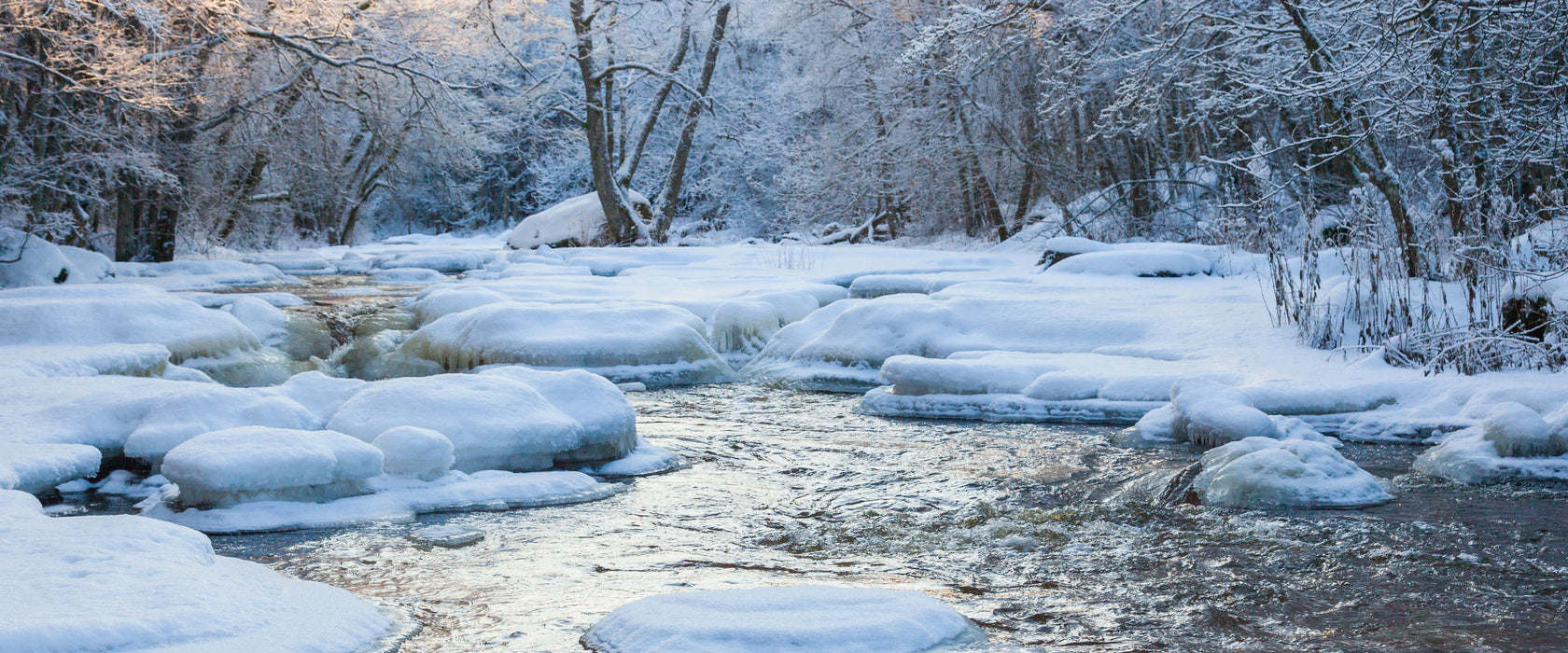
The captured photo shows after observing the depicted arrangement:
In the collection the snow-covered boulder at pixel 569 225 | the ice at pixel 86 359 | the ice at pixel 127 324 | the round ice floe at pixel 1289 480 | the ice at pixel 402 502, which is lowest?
the ice at pixel 402 502

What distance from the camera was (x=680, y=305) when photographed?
10766 mm

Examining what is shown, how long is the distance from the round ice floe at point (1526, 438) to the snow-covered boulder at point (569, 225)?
16841 millimetres

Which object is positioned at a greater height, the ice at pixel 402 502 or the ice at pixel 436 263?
the ice at pixel 436 263

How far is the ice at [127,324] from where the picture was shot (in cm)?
817

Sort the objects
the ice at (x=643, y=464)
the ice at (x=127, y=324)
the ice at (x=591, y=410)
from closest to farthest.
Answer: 1. the ice at (x=643, y=464)
2. the ice at (x=591, y=410)
3. the ice at (x=127, y=324)

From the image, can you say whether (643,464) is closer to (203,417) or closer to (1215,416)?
(203,417)

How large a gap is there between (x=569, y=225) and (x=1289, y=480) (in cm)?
1845

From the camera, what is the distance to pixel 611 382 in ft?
22.9

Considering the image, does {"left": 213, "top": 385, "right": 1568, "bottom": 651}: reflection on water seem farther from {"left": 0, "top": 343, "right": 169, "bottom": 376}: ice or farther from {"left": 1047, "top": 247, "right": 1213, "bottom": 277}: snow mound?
{"left": 1047, "top": 247, "right": 1213, "bottom": 277}: snow mound

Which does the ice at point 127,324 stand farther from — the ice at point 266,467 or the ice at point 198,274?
the ice at point 198,274

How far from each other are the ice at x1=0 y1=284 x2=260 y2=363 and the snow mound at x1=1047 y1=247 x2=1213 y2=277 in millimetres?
7586

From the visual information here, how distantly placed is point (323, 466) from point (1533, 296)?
6.44 meters

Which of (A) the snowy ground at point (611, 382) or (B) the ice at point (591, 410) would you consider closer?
(A) the snowy ground at point (611, 382)

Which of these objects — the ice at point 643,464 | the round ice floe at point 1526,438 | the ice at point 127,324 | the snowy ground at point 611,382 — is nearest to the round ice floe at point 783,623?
the snowy ground at point 611,382
